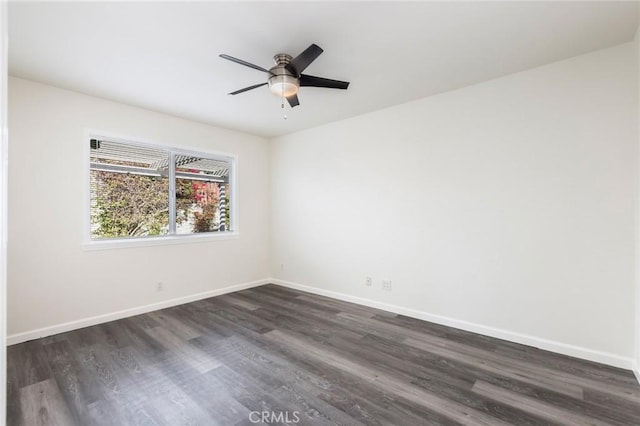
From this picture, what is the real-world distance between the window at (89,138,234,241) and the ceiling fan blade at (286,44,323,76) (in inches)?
101

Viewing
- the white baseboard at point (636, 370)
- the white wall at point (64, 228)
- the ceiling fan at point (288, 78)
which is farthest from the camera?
the white wall at point (64, 228)

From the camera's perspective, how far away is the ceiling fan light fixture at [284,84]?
92.6 inches

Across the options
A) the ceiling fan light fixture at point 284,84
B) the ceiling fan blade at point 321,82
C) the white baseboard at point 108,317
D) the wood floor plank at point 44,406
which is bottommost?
the wood floor plank at point 44,406

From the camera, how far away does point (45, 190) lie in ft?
9.81

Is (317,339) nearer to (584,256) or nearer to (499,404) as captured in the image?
(499,404)

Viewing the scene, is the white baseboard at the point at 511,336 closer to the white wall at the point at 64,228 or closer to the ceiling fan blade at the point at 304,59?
the white wall at the point at 64,228

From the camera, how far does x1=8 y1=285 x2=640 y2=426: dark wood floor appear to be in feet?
5.97

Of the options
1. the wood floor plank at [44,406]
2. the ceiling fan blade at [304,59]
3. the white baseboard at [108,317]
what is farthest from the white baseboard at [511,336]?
the wood floor plank at [44,406]

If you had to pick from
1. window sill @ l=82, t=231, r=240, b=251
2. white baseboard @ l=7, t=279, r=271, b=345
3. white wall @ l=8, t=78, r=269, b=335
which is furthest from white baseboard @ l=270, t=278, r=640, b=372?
white wall @ l=8, t=78, r=269, b=335

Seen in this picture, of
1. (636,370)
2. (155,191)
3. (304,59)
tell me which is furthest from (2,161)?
(636,370)

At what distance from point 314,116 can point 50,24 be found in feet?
8.83

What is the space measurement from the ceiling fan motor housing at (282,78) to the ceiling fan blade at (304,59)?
0.06 m

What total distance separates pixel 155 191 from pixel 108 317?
5.34ft

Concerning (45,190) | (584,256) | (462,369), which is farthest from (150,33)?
(584,256)
